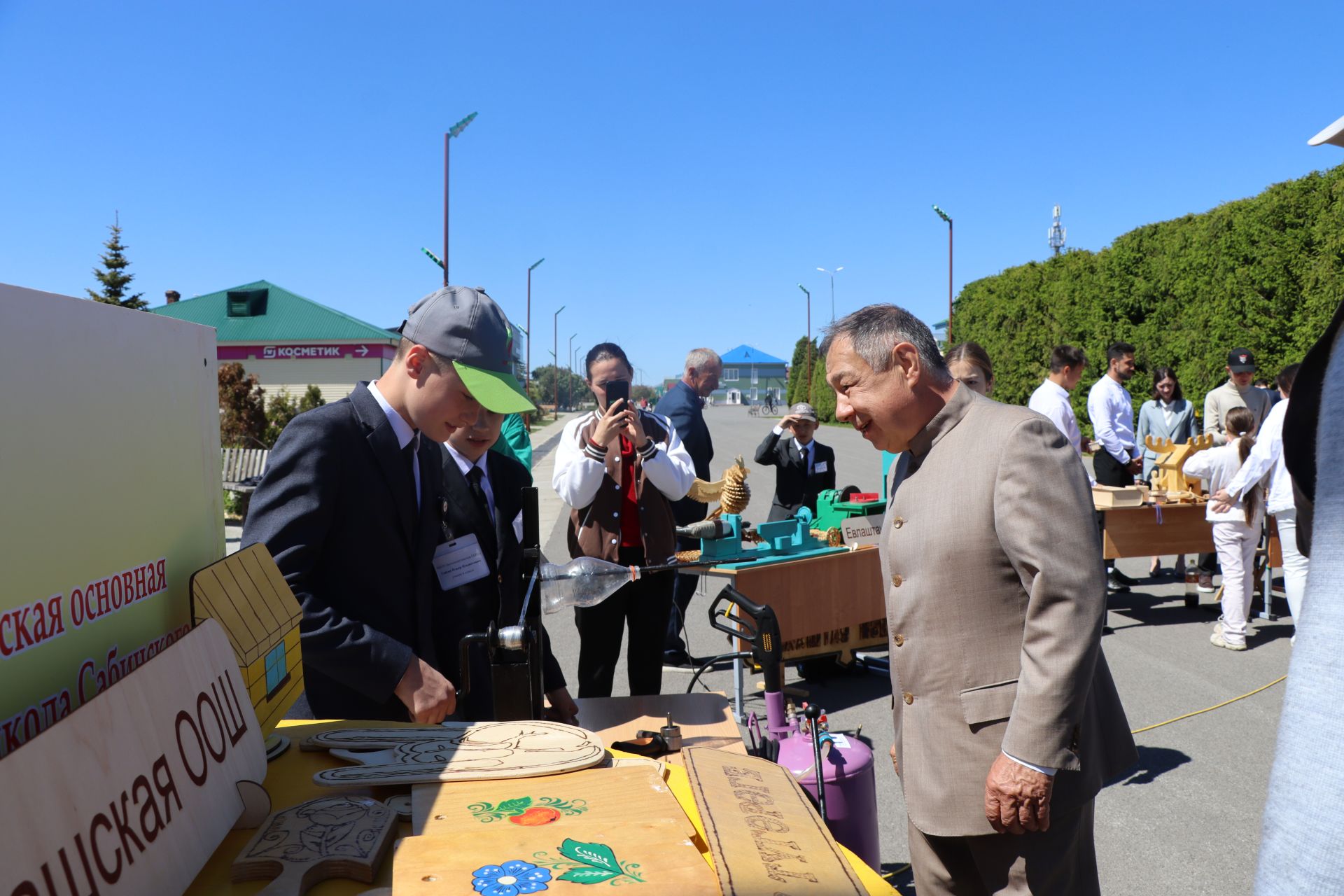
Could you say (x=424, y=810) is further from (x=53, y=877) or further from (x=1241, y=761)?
(x=1241, y=761)

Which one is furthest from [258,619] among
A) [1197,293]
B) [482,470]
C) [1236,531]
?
[1197,293]

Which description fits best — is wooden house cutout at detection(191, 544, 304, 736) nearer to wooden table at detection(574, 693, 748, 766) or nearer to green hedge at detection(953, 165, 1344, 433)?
wooden table at detection(574, 693, 748, 766)

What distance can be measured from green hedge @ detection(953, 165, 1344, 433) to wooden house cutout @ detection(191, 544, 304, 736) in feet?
43.1

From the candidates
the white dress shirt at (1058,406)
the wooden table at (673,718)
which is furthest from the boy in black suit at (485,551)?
the white dress shirt at (1058,406)

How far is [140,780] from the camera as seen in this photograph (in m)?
1.09

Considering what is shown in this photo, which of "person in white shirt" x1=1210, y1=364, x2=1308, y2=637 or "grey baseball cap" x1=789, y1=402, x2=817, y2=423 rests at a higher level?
"grey baseball cap" x1=789, y1=402, x2=817, y2=423

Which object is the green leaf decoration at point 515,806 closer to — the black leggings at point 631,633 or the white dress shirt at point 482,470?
the white dress shirt at point 482,470

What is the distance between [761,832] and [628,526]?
129 inches

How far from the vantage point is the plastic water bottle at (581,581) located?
137 inches

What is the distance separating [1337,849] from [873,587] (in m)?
5.43

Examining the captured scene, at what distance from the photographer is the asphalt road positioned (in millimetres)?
3566

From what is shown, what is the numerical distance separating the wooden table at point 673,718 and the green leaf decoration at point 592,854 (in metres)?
1.63

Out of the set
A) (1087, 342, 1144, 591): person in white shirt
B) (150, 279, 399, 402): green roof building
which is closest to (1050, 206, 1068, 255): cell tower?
(150, 279, 399, 402): green roof building

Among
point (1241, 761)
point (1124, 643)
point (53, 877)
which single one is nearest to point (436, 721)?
point (53, 877)
